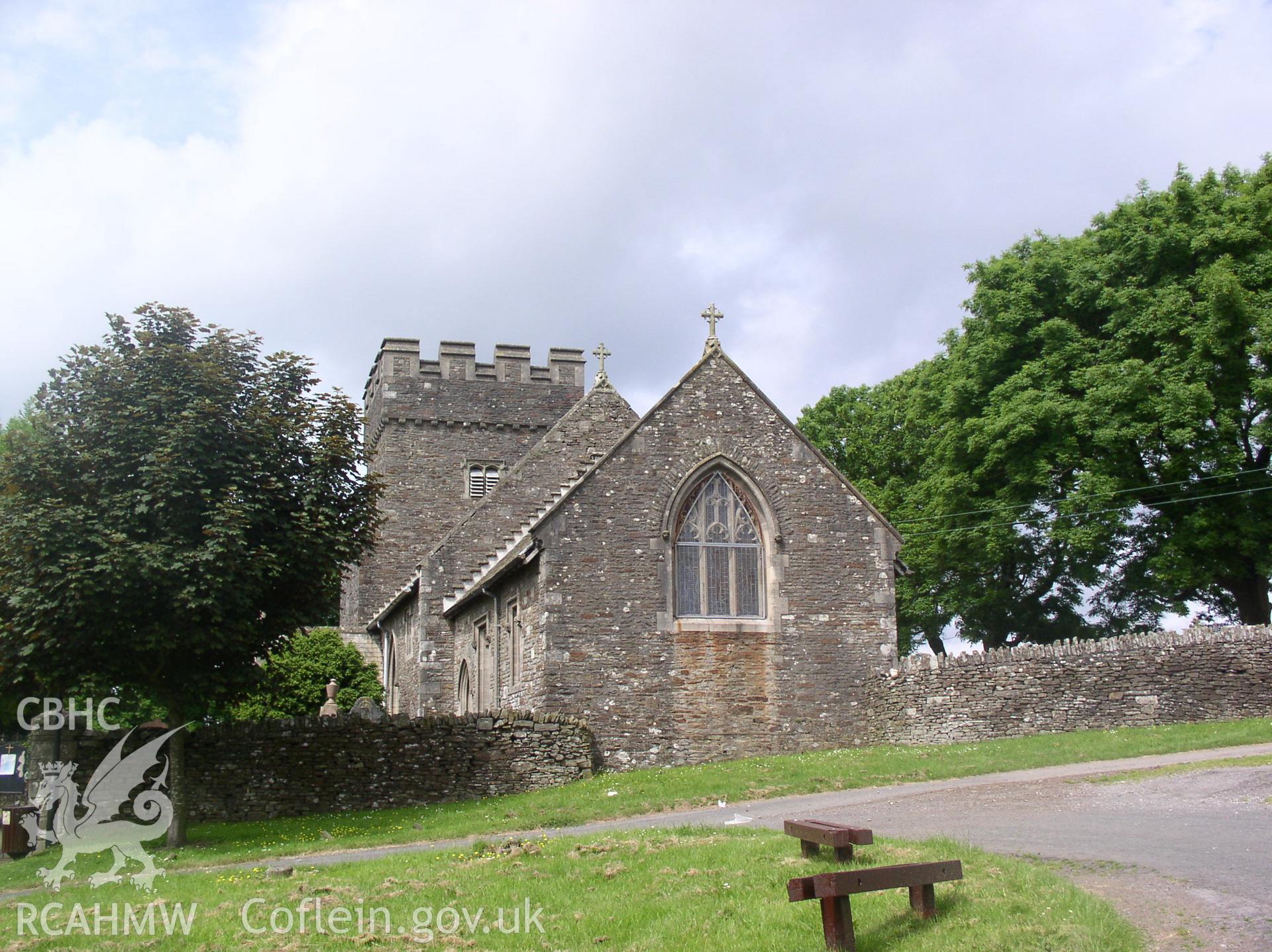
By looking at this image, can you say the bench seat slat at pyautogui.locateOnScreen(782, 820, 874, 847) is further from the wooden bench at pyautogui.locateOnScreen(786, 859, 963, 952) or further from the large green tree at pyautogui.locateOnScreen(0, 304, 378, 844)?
the large green tree at pyautogui.locateOnScreen(0, 304, 378, 844)

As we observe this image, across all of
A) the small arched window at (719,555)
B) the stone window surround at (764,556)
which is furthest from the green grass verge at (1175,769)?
the small arched window at (719,555)

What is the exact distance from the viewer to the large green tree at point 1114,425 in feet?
100

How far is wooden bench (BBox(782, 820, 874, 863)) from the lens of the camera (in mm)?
10227

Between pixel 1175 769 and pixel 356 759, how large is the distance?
13.4m

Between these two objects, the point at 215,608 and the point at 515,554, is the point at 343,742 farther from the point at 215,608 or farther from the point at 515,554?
the point at 515,554

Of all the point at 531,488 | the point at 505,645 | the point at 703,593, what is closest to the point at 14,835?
the point at 505,645

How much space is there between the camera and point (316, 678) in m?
39.6

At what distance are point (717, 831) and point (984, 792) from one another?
457 cm

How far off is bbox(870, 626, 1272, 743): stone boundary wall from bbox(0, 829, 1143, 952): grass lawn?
37.2 ft

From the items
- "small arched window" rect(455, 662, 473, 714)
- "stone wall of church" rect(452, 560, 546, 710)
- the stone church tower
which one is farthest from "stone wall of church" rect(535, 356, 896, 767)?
the stone church tower

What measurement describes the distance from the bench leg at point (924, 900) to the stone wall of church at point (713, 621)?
14794 millimetres

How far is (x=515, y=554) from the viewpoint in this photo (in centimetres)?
2744

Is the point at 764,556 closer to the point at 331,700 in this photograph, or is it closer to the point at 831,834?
the point at 331,700

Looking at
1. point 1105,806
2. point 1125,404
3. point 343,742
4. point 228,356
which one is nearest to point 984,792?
point 1105,806
